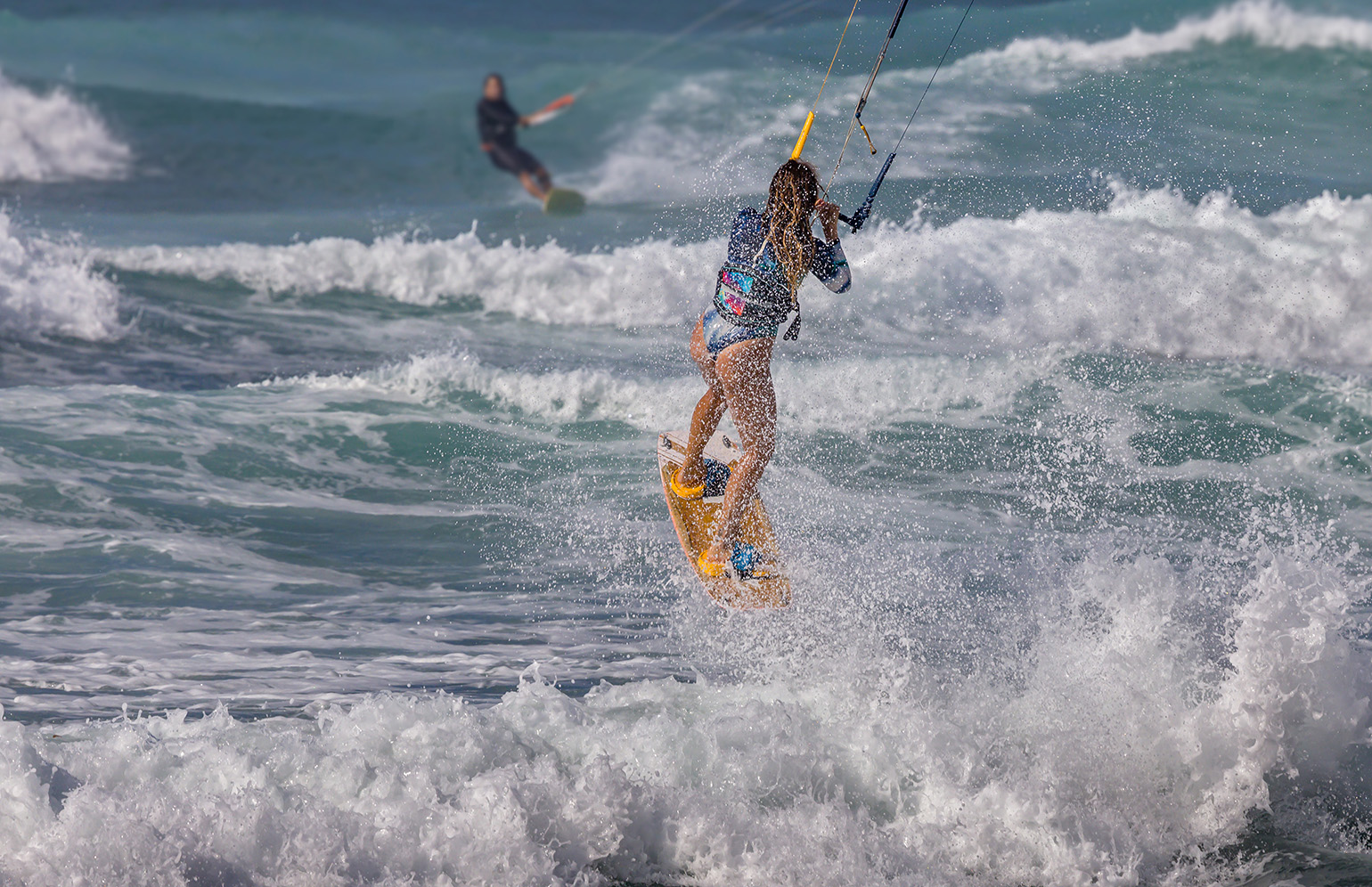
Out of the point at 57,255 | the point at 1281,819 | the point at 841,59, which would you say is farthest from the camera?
the point at 841,59

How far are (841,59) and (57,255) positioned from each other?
30.5 feet

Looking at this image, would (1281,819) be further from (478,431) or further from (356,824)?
(478,431)

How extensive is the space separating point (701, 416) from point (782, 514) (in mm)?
1510

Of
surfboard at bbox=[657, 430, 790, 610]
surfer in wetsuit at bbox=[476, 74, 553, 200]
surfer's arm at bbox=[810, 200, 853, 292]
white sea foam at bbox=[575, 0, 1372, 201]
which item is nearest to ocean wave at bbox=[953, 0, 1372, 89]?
white sea foam at bbox=[575, 0, 1372, 201]

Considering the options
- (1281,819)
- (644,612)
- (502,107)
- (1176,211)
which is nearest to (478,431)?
(644,612)

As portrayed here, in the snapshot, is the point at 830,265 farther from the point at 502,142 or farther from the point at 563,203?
the point at 502,142

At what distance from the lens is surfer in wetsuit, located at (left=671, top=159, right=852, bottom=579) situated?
5.09 m

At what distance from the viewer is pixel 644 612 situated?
5.99 m

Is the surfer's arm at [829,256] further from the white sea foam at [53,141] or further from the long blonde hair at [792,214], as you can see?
the white sea foam at [53,141]

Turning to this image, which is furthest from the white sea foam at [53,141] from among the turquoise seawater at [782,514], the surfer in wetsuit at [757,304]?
the surfer in wetsuit at [757,304]

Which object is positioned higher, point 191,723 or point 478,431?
point 478,431

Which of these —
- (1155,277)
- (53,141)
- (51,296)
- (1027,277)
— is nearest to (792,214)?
(1027,277)

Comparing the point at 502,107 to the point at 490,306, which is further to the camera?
the point at 502,107

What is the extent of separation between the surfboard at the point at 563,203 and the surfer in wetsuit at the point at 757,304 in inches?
515
